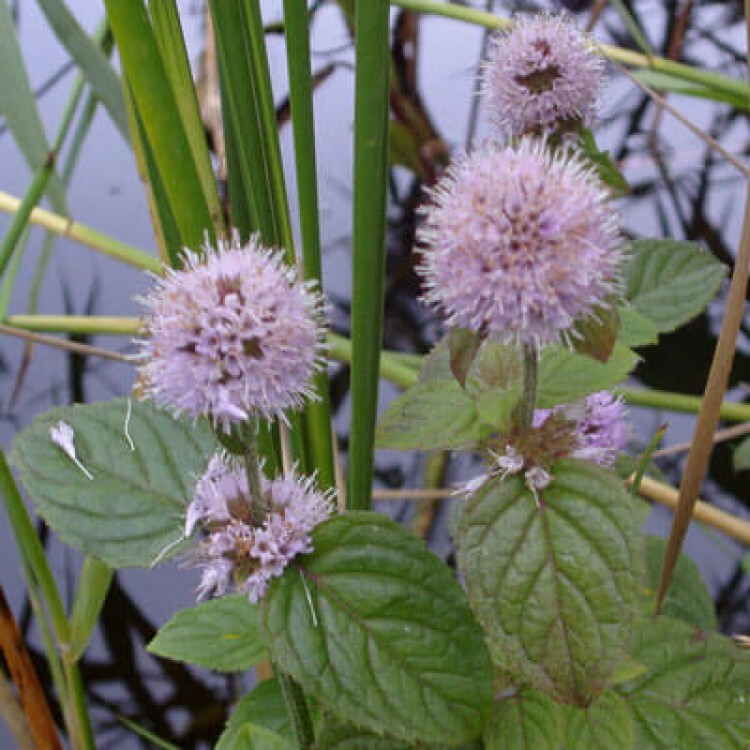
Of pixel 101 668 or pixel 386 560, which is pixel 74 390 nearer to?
pixel 101 668

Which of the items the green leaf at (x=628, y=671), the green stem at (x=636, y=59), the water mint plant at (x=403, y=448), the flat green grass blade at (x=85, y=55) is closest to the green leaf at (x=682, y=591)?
the water mint plant at (x=403, y=448)

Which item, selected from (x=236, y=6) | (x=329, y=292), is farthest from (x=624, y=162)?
(x=236, y=6)

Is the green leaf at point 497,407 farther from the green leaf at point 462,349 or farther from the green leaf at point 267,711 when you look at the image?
the green leaf at point 267,711

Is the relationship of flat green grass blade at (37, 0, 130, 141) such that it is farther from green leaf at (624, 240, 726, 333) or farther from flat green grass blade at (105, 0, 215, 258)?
green leaf at (624, 240, 726, 333)

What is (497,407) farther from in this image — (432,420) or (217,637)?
(217,637)

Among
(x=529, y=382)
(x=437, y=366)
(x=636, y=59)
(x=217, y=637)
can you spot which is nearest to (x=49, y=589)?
(x=217, y=637)
